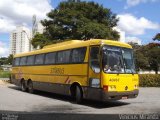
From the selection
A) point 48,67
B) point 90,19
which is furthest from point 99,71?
point 90,19

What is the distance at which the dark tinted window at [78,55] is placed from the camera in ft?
52.1

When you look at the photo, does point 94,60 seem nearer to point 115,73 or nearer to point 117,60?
point 117,60

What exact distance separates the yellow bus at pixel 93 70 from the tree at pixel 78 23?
20607mm

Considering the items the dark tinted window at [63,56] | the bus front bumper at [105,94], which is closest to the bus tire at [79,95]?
the bus front bumper at [105,94]

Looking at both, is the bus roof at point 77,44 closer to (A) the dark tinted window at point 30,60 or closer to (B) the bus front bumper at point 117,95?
(A) the dark tinted window at point 30,60

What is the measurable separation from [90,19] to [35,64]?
21960mm

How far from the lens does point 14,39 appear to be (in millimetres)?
99938

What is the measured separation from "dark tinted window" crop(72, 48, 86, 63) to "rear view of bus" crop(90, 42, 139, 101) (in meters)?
0.77

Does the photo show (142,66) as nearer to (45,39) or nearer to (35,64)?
(45,39)

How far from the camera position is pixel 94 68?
1484 centimetres

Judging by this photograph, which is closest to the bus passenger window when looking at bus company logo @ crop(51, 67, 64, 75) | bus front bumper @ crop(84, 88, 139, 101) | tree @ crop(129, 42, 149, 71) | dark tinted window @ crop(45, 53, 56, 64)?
bus front bumper @ crop(84, 88, 139, 101)

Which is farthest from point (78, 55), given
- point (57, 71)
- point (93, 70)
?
point (57, 71)

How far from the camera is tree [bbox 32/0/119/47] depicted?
40.1 metres

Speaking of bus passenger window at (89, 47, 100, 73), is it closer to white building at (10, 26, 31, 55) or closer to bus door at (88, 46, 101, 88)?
bus door at (88, 46, 101, 88)
